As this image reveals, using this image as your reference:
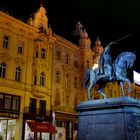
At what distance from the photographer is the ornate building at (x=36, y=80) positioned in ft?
101

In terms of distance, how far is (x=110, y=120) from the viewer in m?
14.3

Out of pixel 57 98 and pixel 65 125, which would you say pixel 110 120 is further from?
pixel 65 125

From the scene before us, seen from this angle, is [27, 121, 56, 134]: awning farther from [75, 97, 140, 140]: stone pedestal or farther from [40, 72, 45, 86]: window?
[75, 97, 140, 140]: stone pedestal

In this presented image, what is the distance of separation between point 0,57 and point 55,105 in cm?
1002

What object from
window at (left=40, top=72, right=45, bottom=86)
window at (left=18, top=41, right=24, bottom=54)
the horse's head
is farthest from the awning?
the horse's head

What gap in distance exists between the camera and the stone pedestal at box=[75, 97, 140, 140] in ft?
44.3

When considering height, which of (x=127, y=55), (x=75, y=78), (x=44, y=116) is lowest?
(x=44, y=116)

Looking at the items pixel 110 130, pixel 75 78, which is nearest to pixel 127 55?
pixel 110 130

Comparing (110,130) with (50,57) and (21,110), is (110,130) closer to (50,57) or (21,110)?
(21,110)

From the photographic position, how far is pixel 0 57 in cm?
3023

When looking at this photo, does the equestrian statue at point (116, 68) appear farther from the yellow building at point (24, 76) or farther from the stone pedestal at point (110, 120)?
the yellow building at point (24, 76)

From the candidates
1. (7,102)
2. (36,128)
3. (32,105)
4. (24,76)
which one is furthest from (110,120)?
(32,105)

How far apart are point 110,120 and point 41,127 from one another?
18.4m

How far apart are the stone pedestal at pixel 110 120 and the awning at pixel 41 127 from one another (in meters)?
16.1
